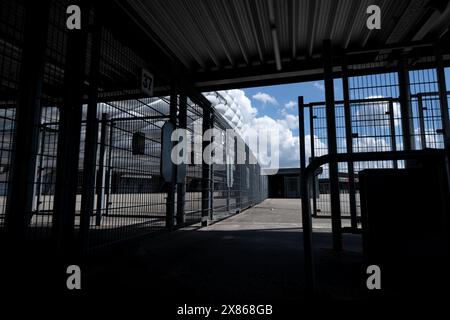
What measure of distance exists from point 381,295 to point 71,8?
153 inches

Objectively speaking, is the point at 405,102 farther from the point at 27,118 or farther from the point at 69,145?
the point at 27,118

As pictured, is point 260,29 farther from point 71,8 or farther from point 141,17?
point 71,8

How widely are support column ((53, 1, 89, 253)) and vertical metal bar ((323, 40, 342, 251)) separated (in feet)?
9.83

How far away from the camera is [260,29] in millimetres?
A: 4137

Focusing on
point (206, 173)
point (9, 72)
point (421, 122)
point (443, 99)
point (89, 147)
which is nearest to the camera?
point (9, 72)

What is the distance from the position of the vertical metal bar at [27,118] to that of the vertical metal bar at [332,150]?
133 inches

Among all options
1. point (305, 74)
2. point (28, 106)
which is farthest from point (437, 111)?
point (28, 106)

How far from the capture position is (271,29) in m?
4.02

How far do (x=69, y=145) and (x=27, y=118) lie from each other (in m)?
0.48

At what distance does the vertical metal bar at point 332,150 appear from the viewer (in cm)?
350

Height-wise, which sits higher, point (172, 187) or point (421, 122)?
point (421, 122)

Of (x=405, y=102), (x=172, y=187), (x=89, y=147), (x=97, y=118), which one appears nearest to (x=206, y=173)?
(x=172, y=187)

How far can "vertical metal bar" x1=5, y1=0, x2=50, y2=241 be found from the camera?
99.9 inches
